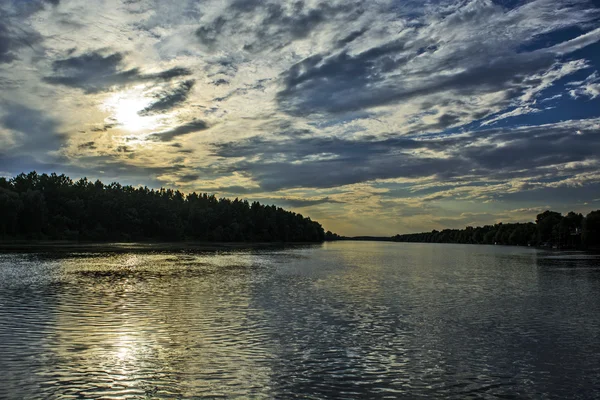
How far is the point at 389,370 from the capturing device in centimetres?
1581

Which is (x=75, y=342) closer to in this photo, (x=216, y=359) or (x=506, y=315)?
(x=216, y=359)

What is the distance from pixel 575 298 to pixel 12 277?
150 ft

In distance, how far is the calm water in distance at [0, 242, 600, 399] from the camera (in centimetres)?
1390

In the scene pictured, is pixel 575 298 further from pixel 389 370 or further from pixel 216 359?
pixel 216 359

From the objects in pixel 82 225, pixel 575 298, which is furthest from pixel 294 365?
pixel 82 225

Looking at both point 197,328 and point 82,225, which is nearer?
point 197,328

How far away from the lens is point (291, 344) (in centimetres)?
1909

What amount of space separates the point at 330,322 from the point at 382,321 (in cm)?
276

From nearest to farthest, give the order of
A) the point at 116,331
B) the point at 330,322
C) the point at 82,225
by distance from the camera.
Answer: the point at 116,331
the point at 330,322
the point at 82,225

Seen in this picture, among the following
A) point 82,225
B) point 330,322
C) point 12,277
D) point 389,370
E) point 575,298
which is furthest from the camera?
point 82,225

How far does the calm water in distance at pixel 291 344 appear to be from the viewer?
45.6 ft

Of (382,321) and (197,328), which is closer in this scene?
(197,328)

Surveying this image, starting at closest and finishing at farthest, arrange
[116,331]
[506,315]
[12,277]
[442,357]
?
1. [442,357]
2. [116,331]
3. [506,315]
4. [12,277]

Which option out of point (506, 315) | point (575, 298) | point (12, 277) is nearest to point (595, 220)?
point (575, 298)
